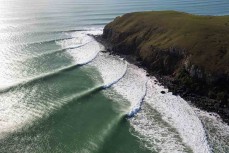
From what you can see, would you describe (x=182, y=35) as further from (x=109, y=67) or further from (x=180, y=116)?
(x=180, y=116)

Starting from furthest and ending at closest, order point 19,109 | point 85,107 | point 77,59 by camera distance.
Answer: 1. point 77,59
2. point 85,107
3. point 19,109

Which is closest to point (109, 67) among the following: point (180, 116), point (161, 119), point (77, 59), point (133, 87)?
point (77, 59)

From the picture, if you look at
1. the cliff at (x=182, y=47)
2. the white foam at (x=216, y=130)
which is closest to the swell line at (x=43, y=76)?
the cliff at (x=182, y=47)

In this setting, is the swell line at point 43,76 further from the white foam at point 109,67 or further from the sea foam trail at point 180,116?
the sea foam trail at point 180,116

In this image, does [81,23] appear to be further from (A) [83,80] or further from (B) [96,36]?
(A) [83,80]

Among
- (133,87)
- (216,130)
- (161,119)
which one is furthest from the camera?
(133,87)

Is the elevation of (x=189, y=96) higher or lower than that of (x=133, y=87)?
higher
